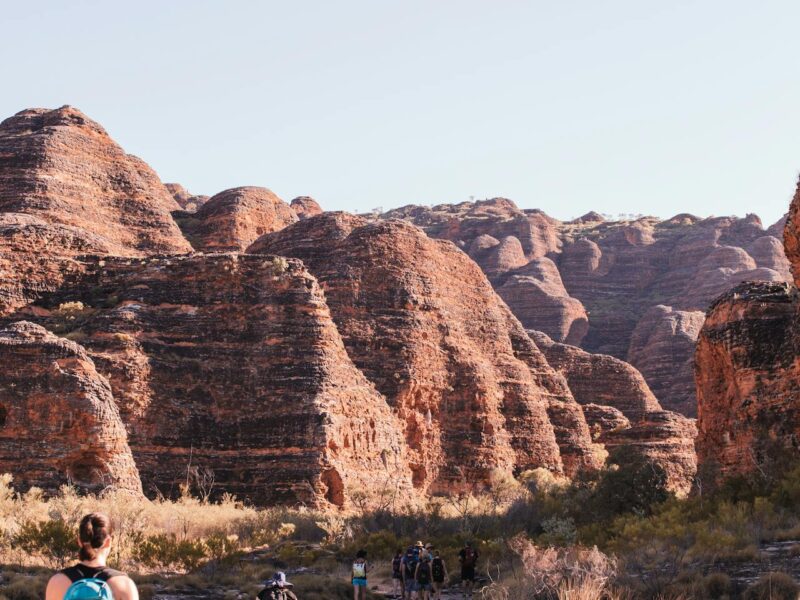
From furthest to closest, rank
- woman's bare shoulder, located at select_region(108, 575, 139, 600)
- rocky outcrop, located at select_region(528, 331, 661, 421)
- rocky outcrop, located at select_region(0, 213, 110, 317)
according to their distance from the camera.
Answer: rocky outcrop, located at select_region(528, 331, 661, 421) → rocky outcrop, located at select_region(0, 213, 110, 317) → woman's bare shoulder, located at select_region(108, 575, 139, 600)

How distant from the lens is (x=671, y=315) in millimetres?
93375

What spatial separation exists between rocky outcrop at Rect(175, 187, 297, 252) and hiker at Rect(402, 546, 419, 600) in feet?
138

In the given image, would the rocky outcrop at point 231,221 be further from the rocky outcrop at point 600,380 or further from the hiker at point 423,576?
the hiker at point 423,576

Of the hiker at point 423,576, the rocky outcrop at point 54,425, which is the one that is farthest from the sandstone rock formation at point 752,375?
the rocky outcrop at point 54,425

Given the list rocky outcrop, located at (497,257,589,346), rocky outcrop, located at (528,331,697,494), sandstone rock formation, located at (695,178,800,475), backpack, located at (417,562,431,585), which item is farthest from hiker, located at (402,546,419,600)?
rocky outcrop, located at (497,257,589,346)

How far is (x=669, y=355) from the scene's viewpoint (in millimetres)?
89062

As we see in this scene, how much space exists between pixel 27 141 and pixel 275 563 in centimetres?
3153

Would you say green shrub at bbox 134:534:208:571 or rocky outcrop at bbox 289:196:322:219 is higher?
rocky outcrop at bbox 289:196:322:219

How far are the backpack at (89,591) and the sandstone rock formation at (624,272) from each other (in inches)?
3046

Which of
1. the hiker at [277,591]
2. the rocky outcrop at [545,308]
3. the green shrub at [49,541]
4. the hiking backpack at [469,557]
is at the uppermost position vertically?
the rocky outcrop at [545,308]

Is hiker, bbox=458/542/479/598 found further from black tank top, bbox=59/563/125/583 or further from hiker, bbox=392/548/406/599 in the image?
black tank top, bbox=59/563/125/583

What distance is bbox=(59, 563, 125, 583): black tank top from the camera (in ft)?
27.4

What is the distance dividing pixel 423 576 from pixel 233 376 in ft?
59.3

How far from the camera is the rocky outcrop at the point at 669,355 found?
3351 inches
